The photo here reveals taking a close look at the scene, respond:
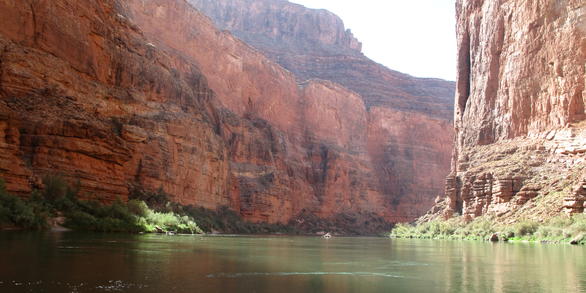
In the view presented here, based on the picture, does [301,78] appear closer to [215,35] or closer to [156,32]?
[215,35]

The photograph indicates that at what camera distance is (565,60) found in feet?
140

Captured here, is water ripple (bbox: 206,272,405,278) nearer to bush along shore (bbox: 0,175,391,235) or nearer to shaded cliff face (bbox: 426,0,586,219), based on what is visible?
bush along shore (bbox: 0,175,391,235)

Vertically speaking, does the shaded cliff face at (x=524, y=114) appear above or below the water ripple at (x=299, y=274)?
above

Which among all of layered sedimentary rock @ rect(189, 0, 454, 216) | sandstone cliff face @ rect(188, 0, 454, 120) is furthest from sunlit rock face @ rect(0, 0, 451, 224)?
sandstone cliff face @ rect(188, 0, 454, 120)

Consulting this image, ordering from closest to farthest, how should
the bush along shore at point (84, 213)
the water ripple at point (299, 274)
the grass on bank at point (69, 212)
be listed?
1. the water ripple at point (299, 274)
2. the grass on bank at point (69, 212)
3. the bush along shore at point (84, 213)

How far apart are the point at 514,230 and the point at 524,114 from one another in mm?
15066

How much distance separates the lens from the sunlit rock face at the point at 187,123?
30172mm

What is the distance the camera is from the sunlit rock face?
3017cm

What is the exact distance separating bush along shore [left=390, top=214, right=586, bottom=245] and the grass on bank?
21162 mm

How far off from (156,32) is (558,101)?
39.9 metres

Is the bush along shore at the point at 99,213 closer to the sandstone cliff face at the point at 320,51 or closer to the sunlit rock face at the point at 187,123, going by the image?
the sunlit rock face at the point at 187,123

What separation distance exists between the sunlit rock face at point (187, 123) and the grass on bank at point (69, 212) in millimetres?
975

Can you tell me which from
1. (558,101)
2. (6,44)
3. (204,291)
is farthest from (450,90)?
(204,291)

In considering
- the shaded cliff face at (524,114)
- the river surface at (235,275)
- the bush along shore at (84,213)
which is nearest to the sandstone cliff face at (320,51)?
the shaded cliff face at (524,114)
